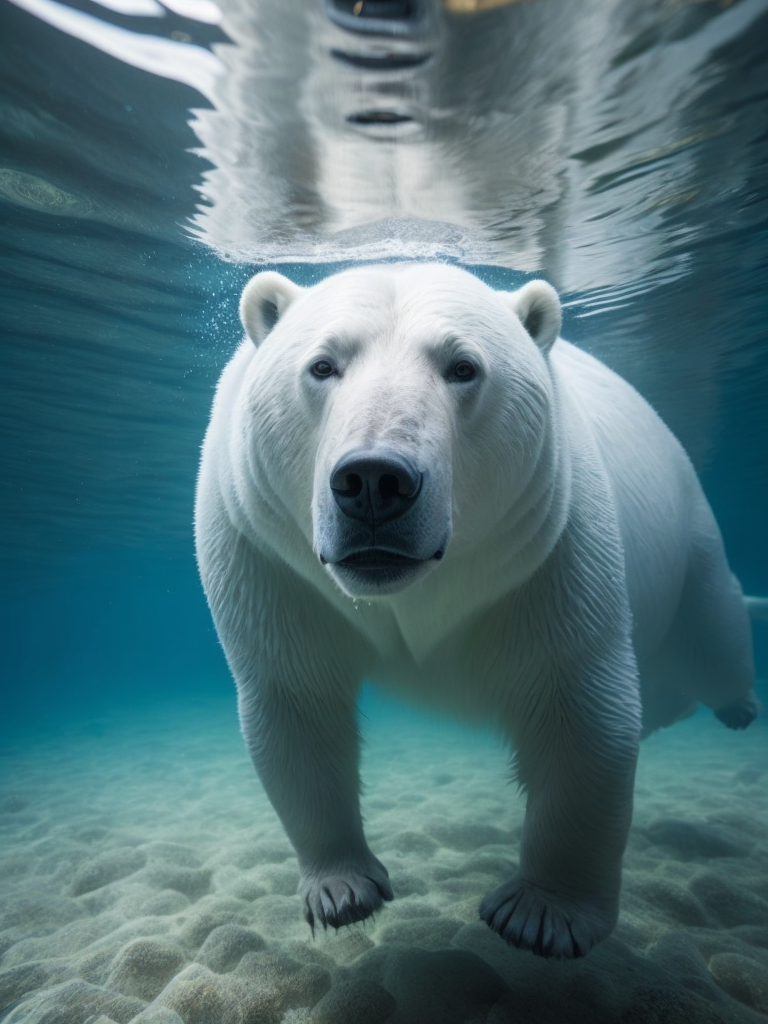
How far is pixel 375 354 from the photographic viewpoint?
195 centimetres

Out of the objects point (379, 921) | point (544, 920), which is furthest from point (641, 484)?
point (379, 921)

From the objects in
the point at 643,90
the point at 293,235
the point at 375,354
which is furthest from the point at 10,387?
the point at 375,354

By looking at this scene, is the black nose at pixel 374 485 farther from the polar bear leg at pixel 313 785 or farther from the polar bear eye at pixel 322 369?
the polar bear leg at pixel 313 785

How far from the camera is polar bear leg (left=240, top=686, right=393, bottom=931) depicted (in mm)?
2566

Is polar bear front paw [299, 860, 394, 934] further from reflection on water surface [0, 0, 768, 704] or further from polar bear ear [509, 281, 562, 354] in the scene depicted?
reflection on water surface [0, 0, 768, 704]

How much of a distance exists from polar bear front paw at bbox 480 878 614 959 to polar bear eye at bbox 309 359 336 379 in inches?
73.3

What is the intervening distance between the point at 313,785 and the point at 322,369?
1.53m

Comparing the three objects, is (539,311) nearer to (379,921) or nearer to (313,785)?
(313,785)

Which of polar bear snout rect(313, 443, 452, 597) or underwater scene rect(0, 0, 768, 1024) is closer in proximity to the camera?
polar bear snout rect(313, 443, 452, 597)

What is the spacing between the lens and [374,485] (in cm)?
154

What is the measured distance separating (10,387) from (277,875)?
9307 millimetres

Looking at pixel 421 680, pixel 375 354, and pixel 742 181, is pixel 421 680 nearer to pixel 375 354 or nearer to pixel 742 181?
pixel 375 354

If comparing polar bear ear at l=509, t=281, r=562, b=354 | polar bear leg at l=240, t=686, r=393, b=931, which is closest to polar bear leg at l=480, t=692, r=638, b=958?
polar bear leg at l=240, t=686, r=393, b=931

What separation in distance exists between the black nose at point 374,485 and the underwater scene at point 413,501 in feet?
0.04
